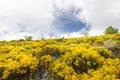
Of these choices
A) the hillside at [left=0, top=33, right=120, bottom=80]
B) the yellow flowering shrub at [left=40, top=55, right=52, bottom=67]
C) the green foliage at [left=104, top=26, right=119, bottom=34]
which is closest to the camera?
the hillside at [left=0, top=33, right=120, bottom=80]

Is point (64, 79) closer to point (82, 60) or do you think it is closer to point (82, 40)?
point (82, 60)

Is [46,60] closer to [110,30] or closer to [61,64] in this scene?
[61,64]

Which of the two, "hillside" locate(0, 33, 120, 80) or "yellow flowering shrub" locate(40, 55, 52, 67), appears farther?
"yellow flowering shrub" locate(40, 55, 52, 67)

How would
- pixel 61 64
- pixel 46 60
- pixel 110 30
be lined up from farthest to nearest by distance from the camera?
pixel 110 30 < pixel 46 60 < pixel 61 64

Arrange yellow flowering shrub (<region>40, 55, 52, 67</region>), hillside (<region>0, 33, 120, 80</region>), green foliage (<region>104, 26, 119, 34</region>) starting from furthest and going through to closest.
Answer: green foliage (<region>104, 26, 119, 34</region>), yellow flowering shrub (<region>40, 55, 52, 67</region>), hillside (<region>0, 33, 120, 80</region>)

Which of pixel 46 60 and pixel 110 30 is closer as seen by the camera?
pixel 46 60

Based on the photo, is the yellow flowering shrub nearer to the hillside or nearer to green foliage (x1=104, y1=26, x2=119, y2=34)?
the hillside

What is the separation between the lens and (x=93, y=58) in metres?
20.2

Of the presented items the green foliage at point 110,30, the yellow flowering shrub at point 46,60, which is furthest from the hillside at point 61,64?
the green foliage at point 110,30

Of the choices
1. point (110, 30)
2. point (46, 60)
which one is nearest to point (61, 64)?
point (46, 60)

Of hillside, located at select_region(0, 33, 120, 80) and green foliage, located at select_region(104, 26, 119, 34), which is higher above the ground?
green foliage, located at select_region(104, 26, 119, 34)

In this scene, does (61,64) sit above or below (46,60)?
below

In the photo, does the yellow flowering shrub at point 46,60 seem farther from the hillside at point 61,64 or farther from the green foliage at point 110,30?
the green foliage at point 110,30

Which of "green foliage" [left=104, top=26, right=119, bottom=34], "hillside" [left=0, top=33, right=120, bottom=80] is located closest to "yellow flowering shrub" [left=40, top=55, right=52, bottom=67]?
"hillside" [left=0, top=33, right=120, bottom=80]
